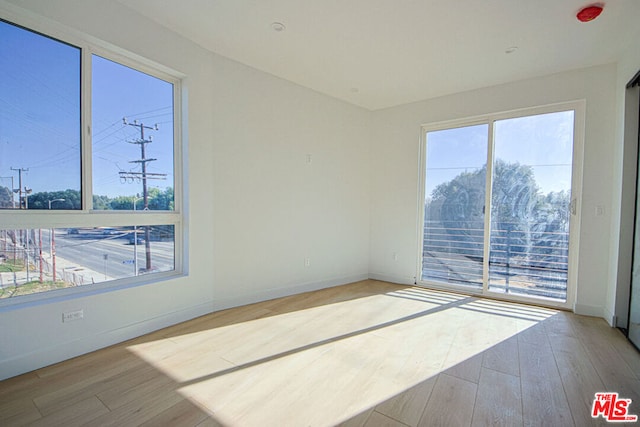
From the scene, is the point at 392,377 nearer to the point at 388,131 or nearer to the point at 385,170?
the point at 385,170

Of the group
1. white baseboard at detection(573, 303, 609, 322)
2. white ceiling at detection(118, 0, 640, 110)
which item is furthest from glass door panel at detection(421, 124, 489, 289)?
white baseboard at detection(573, 303, 609, 322)

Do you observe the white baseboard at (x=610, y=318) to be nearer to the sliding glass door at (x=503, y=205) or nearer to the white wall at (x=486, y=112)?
the white wall at (x=486, y=112)

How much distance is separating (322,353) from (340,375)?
34 cm

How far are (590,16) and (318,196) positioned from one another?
3.23 meters

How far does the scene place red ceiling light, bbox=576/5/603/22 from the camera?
7.52 ft

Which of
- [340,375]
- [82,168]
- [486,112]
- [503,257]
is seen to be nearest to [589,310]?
[503,257]

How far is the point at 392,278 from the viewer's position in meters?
4.73

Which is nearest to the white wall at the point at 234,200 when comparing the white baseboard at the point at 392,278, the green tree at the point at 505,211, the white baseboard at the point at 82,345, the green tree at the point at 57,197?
the white baseboard at the point at 82,345

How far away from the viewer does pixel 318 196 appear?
168 inches

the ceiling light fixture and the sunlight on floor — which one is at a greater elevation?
the ceiling light fixture

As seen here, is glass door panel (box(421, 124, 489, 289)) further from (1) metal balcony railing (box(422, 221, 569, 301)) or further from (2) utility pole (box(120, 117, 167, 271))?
(2) utility pole (box(120, 117, 167, 271))

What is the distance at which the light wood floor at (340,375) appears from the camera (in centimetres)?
166

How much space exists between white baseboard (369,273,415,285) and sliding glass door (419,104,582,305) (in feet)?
0.59

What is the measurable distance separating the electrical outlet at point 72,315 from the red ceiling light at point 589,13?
15.3 feet
